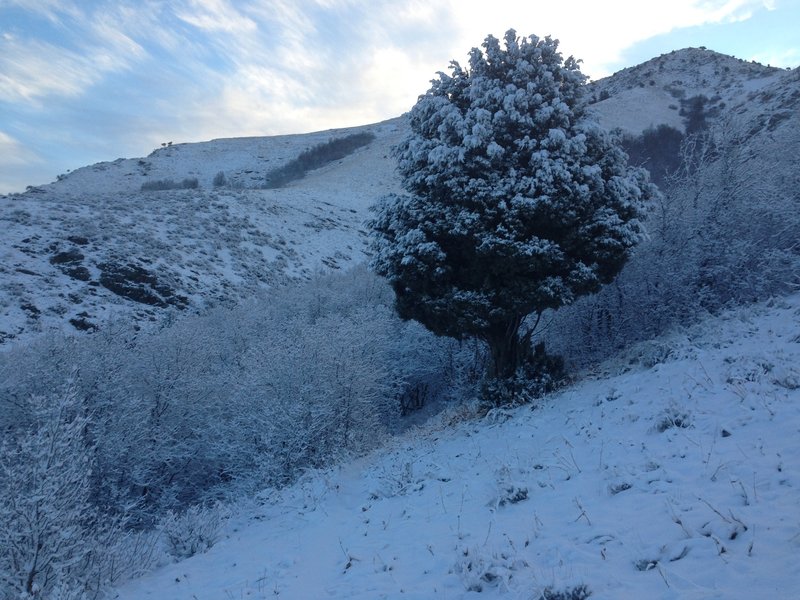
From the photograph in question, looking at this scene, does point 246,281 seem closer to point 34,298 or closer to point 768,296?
point 34,298

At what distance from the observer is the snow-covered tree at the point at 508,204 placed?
12.9 metres

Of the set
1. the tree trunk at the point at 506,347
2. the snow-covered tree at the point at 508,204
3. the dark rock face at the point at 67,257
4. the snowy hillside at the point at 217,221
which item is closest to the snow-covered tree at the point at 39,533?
the snow-covered tree at the point at 508,204

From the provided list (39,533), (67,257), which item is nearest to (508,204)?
(39,533)

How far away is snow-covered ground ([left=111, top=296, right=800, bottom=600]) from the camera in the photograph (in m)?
5.10

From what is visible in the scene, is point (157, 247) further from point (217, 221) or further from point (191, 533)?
point (191, 533)

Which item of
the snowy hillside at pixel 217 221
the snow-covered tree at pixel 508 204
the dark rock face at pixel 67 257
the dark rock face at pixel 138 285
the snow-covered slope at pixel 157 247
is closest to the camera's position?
the snow-covered tree at pixel 508 204

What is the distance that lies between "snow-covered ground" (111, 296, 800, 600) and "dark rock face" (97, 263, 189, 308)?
2380cm

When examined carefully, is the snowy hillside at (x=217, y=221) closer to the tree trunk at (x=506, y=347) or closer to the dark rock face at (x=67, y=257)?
the dark rock face at (x=67, y=257)

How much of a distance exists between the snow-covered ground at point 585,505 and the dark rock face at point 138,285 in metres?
23.8

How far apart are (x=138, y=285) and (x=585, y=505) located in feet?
104

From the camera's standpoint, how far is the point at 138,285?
32500 mm

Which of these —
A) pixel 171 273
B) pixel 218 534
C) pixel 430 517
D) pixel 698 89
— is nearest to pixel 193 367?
pixel 218 534

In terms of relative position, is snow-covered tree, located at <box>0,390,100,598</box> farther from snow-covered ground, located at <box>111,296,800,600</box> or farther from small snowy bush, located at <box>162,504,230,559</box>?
small snowy bush, located at <box>162,504,230,559</box>

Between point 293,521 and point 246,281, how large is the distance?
103ft
